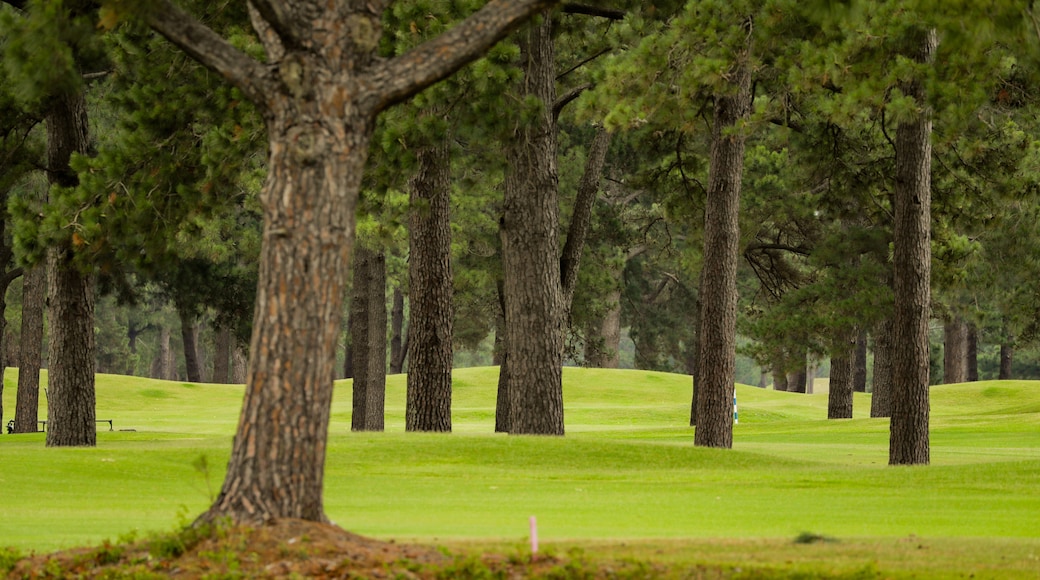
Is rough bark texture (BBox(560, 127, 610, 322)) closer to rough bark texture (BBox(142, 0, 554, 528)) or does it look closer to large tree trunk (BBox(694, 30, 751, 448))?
large tree trunk (BBox(694, 30, 751, 448))

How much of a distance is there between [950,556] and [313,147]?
5.18 metres

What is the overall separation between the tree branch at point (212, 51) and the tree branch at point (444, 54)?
781 millimetres

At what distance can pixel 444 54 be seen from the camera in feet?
29.9

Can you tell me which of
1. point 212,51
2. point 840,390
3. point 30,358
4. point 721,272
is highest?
point 212,51

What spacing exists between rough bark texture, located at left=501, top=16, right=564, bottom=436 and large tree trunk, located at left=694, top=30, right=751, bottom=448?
2.63m

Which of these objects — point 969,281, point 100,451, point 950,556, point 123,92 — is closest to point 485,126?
point 123,92

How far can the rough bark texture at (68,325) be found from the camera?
65.9 feet

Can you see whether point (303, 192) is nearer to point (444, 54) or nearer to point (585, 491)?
point (444, 54)

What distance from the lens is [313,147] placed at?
8.73 meters

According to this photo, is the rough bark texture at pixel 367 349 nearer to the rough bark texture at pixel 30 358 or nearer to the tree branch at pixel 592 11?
the rough bark texture at pixel 30 358

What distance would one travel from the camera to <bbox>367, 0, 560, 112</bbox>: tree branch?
902cm

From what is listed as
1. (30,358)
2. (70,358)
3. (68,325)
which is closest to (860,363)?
(30,358)

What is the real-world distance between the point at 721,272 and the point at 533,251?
3263mm

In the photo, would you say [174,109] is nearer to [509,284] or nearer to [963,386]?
[509,284]
